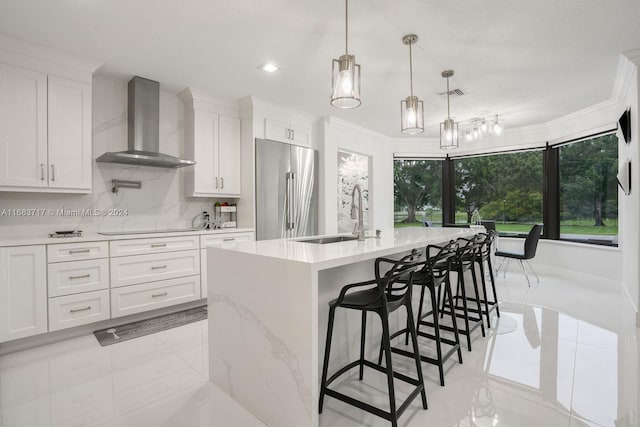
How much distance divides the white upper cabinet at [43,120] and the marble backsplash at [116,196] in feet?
1.04

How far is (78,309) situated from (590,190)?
267 inches

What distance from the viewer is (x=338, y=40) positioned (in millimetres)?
2816

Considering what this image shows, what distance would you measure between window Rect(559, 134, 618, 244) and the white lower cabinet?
22.5 ft

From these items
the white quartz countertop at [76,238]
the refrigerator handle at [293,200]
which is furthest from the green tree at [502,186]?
the white quartz countertop at [76,238]

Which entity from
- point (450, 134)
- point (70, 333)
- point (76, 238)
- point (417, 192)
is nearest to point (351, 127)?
point (417, 192)

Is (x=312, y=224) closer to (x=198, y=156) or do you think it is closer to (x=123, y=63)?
(x=198, y=156)

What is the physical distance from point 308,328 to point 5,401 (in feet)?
6.35

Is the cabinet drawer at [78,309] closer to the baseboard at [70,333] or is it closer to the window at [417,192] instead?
the baseboard at [70,333]

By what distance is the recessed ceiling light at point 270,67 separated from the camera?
10.7ft

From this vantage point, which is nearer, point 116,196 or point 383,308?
point 383,308

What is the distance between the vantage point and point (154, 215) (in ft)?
12.7

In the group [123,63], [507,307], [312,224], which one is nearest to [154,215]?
[123,63]

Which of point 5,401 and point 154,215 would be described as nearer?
point 5,401

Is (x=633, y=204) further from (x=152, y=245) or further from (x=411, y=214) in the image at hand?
(x=152, y=245)
